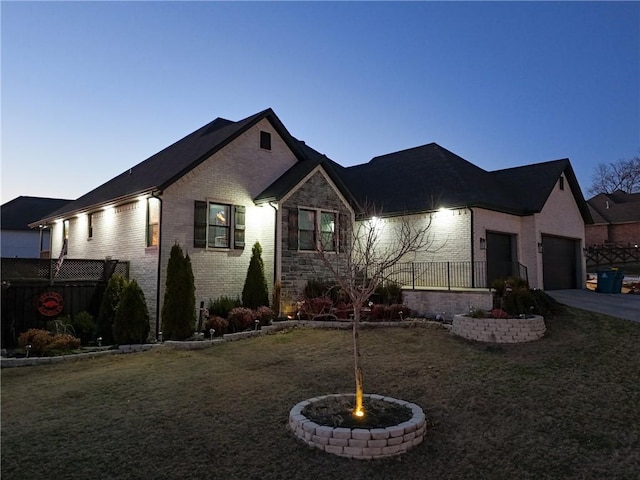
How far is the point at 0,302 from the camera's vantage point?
10086mm

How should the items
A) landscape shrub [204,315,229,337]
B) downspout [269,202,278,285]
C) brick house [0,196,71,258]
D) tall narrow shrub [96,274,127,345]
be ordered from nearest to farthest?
tall narrow shrub [96,274,127,345]
landscape shrub [204,315,229,337]
downspout [269,202,278,285]
brick house [0,196,71,258]

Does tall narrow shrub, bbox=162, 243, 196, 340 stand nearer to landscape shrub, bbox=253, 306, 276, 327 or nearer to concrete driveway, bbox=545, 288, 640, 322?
landscape shrub, bbox=253, 306, 276, 327

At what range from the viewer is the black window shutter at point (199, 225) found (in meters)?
12.6

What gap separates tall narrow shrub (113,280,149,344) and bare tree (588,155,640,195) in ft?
184

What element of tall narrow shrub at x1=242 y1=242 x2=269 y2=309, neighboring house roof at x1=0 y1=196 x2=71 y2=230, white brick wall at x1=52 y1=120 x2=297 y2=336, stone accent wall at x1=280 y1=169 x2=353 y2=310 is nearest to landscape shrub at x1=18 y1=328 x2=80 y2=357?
white brick wall at x1=52 y1=120 x2=297 y2=336

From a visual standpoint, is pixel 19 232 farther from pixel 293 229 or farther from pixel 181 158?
pixel 293 229

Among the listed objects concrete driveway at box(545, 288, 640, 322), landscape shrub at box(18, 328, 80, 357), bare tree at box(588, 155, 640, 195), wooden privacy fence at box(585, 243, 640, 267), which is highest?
bare tree at box(588, 155, 640, 195)

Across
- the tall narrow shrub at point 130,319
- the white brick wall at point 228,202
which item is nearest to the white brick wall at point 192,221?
the white brick wall at point 228,202

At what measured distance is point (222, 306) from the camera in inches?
485

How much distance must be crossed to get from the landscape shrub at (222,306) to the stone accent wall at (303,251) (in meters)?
1.63

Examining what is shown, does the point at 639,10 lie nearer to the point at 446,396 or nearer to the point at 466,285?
the point at 466,285

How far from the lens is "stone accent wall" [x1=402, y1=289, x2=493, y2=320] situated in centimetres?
1172

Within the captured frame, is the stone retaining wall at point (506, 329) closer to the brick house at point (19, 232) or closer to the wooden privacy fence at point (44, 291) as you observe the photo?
→ the wooden privacy fence at point (44, 291)

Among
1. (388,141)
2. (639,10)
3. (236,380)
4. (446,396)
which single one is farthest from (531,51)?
(388,141)
